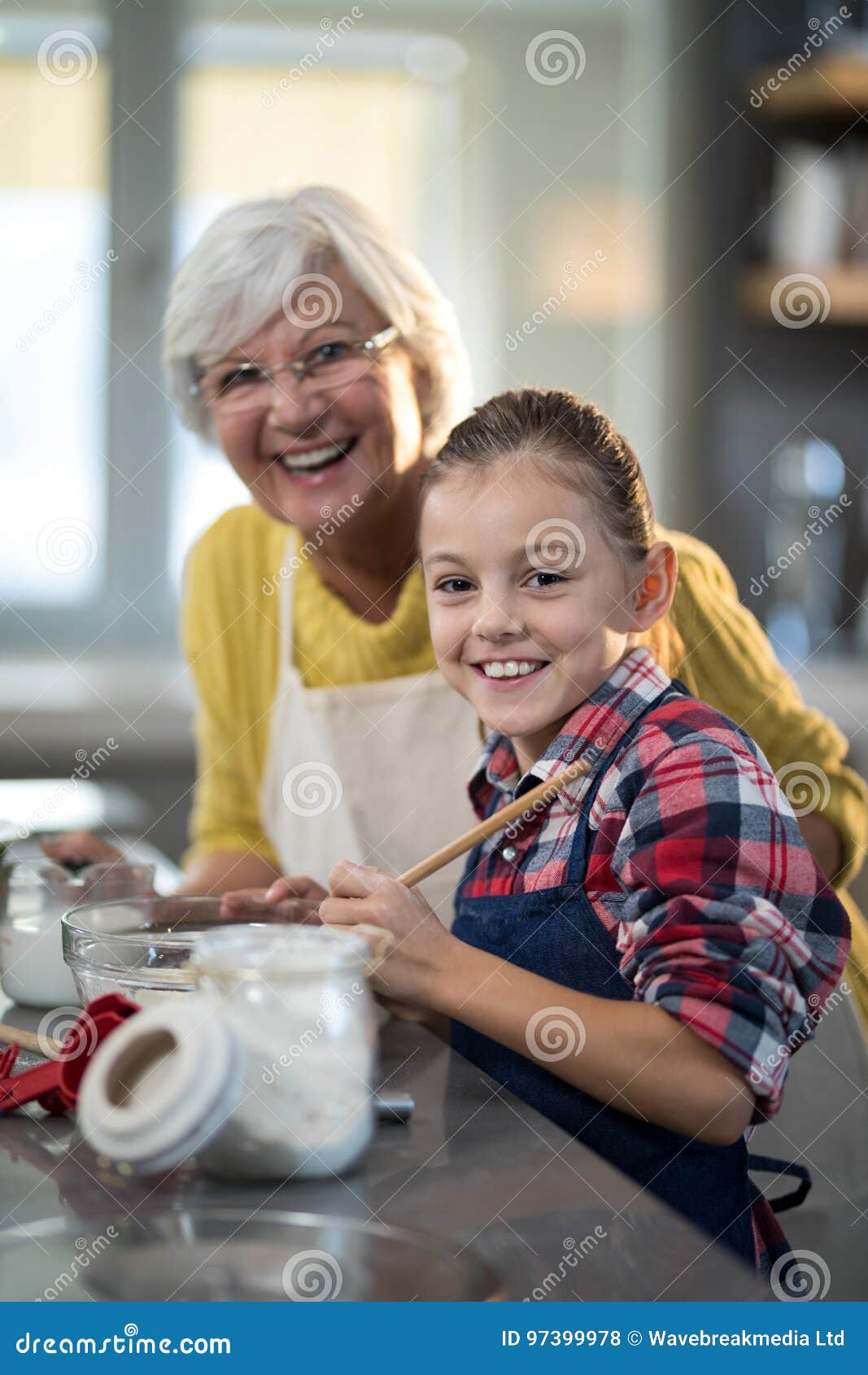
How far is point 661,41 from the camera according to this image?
3.20 metres

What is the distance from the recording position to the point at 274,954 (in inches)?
26.0

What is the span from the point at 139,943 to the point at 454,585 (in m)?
0.35

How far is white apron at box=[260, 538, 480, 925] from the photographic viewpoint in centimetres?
153

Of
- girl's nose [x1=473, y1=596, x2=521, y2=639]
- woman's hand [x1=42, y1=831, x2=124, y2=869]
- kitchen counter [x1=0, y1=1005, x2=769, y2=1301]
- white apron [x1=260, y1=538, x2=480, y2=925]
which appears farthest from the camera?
white apron [x1=260, y1=538, x2=480, y2=925]

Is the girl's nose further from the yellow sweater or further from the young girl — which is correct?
the yellow sweater

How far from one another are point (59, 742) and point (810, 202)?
2.06 metres

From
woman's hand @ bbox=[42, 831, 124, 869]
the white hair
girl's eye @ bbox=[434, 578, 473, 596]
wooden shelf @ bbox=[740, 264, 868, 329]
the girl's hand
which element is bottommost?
woman's hand @ bbox=[42, 831, 124, 869]

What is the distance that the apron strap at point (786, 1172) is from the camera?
1055 millimetres

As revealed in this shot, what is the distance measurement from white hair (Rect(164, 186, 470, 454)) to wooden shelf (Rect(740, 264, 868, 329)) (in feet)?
6.20

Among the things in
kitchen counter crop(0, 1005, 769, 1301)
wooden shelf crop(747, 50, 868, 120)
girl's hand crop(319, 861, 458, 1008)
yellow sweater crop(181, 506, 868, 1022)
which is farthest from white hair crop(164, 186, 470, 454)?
wooden shelf crop(747, 50, 868, 120)

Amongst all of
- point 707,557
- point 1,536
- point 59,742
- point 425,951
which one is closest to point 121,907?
point 425,951

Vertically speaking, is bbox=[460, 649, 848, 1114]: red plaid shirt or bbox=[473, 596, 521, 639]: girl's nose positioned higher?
bbox=[473, 596, 521, 639]: girl's nose

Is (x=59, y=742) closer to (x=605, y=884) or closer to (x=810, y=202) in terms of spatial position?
(x=810, y=202)

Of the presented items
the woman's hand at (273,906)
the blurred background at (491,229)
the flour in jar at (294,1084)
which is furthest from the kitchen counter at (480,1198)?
the blurred background at (491,229)
